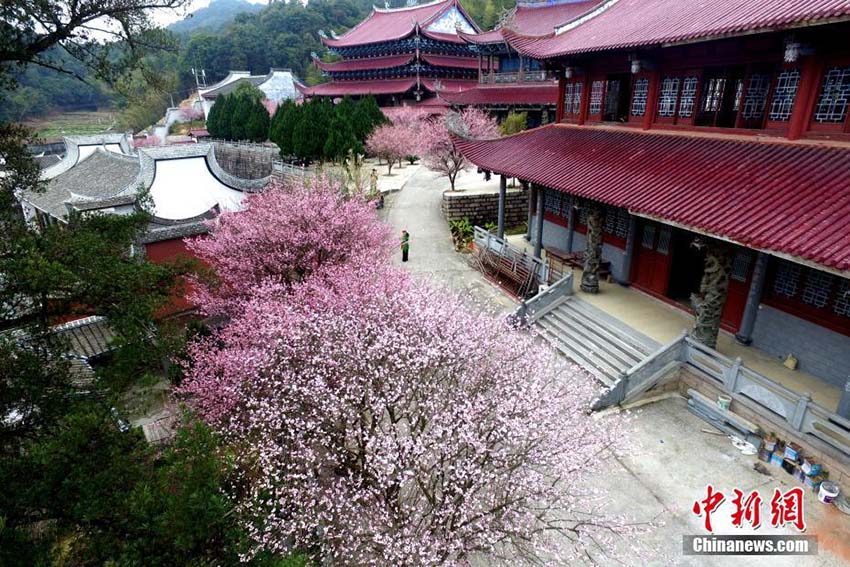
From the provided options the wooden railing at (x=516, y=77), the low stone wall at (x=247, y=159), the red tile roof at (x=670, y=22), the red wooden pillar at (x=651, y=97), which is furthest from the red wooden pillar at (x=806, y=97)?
the low stone wall at (x=247, y=159)

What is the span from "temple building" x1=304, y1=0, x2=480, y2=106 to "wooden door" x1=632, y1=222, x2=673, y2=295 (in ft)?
105

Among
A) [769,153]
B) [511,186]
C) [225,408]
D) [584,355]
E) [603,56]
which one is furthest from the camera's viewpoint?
[511,186]

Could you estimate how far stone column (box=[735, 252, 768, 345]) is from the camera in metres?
9.52

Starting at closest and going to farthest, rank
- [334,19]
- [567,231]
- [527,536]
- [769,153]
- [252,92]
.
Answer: [527,536]
[769,153]
[567,231]
[252,92]
[334,19]

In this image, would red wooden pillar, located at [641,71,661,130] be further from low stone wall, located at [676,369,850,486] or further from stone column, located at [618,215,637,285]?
low stone wall, located at [676,369,850,486]

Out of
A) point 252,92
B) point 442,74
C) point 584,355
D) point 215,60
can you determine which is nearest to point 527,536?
point 584,355

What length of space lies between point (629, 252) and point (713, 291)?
12.9ft

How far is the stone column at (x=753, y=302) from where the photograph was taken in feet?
31.2

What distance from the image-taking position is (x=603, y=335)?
11039 mm

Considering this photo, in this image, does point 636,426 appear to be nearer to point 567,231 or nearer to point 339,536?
point 339,536

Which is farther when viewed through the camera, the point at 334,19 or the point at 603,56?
the point at 334,19

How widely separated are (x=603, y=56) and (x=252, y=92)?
5241cm

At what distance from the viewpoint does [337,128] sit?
31.6m

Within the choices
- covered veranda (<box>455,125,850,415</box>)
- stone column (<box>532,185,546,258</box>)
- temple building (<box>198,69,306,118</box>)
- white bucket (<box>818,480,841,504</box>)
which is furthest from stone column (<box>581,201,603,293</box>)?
temple building (<box>198,69,306,118</box>)
